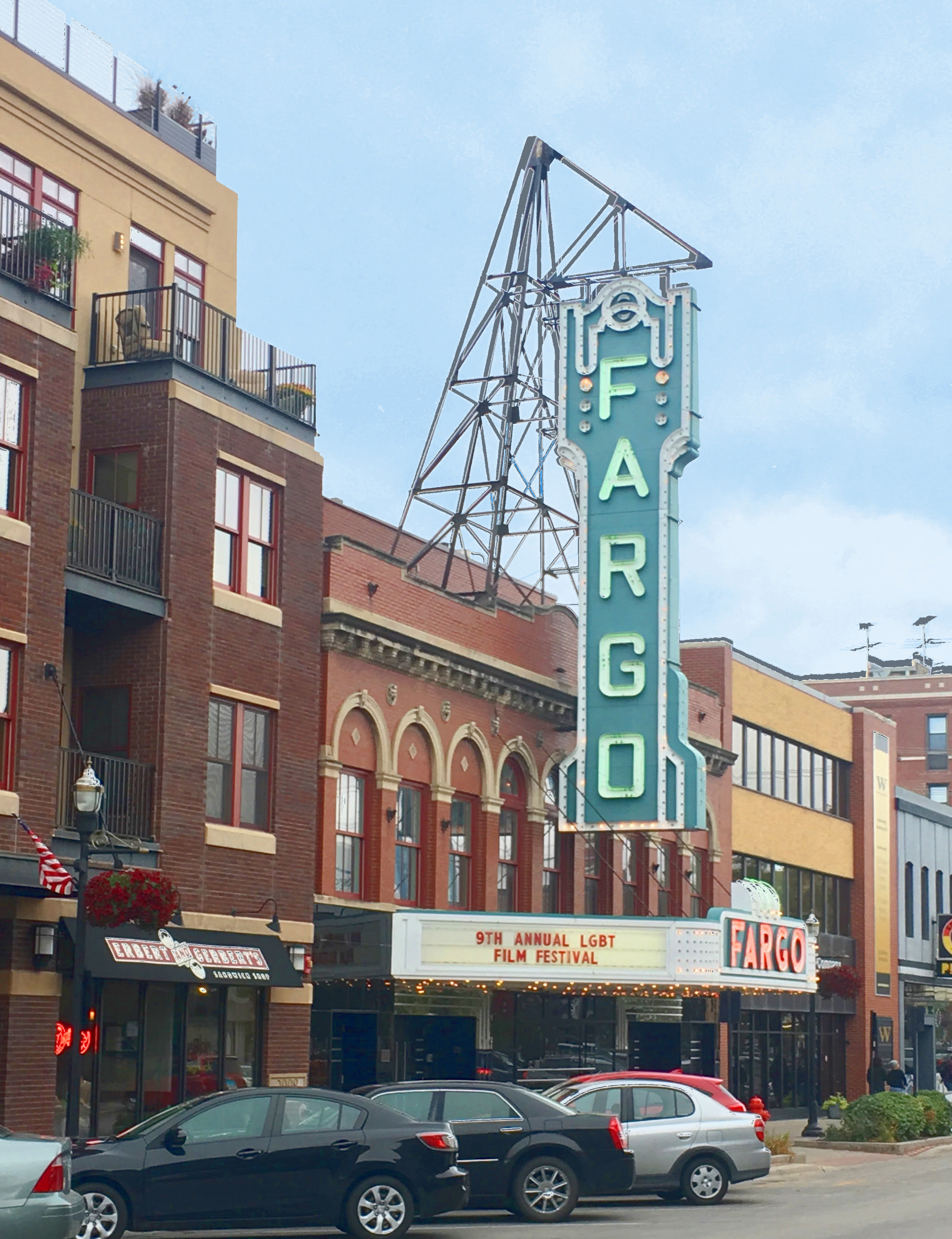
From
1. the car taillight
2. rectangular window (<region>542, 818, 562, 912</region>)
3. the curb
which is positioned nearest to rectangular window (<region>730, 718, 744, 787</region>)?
rectangular window (<region>542, 818, 562, 912</region>)

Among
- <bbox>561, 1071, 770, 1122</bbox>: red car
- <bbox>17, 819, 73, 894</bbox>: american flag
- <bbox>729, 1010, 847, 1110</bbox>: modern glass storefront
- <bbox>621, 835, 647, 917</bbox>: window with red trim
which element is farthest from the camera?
<bbox>729, 1010, 847, 1110</bbox>: modern glass storefront

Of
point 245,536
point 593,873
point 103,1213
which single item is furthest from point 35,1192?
point 593,873

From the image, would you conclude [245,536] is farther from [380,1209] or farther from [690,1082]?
[380,1209]

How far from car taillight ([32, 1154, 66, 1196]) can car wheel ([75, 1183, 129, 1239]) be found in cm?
397

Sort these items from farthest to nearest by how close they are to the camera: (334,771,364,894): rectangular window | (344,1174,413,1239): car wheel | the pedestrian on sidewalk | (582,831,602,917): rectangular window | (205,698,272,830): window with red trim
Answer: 1. the pedestrian on sidewalk
2. (582,831,602,917): rectangular window
3. (334,771,364,894): rectangular window
4. (205,698,272,830): window with red trim
5. (344,1174,413,1239): car wheel

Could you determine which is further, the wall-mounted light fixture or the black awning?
the black awning

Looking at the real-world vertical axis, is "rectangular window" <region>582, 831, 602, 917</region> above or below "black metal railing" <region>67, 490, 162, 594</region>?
below

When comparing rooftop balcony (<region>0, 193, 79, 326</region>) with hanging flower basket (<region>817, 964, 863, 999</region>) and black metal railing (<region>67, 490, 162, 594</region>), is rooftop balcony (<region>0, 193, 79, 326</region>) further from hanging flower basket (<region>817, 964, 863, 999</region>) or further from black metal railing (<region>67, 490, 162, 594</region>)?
hanging flower basket (<region>817, 964, 863, 999</region>)

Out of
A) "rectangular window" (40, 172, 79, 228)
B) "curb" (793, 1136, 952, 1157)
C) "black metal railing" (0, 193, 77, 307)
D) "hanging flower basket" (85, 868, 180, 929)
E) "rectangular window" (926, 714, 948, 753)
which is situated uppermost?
"rectangular window" (926, 714, 948, 753)

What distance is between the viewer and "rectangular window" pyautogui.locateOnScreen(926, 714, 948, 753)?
113438mm

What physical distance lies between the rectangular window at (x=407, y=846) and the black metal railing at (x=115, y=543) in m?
7.78

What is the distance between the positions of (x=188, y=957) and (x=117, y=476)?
7280mm

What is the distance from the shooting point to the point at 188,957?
26344mm

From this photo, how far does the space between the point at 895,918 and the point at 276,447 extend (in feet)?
109
